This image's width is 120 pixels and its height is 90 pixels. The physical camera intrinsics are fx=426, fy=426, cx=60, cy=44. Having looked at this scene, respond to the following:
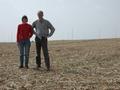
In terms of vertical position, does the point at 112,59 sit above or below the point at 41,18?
below

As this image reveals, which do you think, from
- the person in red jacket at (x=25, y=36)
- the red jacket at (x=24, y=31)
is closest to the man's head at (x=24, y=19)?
the person in red jacket at (x=25, y=36)

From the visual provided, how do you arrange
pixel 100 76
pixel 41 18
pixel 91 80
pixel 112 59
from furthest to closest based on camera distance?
pixel 112 59
pixel 41 18
pixel 100 76
pixel 91 80

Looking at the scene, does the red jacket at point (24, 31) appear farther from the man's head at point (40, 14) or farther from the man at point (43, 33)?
the man's head at point (40, 14)

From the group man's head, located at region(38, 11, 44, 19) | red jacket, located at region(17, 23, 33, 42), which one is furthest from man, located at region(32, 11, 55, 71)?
red jacket, located at region(17, 23, 33, 42)

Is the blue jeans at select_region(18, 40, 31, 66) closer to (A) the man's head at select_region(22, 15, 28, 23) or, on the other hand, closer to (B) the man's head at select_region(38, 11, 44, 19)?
(A) the man's head at select_region(22, 15, 28, 23)

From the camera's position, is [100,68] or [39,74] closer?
[39,74]

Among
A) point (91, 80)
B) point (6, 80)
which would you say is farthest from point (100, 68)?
point (6, 80)

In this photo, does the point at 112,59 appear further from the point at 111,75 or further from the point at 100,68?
the point at 111,75

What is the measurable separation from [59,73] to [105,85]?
365 centimetres

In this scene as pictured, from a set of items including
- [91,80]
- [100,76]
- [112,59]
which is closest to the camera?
[91,80]

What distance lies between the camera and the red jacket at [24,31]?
19359 millimetres

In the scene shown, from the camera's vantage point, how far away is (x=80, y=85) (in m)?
14.3

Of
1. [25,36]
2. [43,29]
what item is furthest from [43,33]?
[25,36]

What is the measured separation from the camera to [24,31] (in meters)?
19.4
